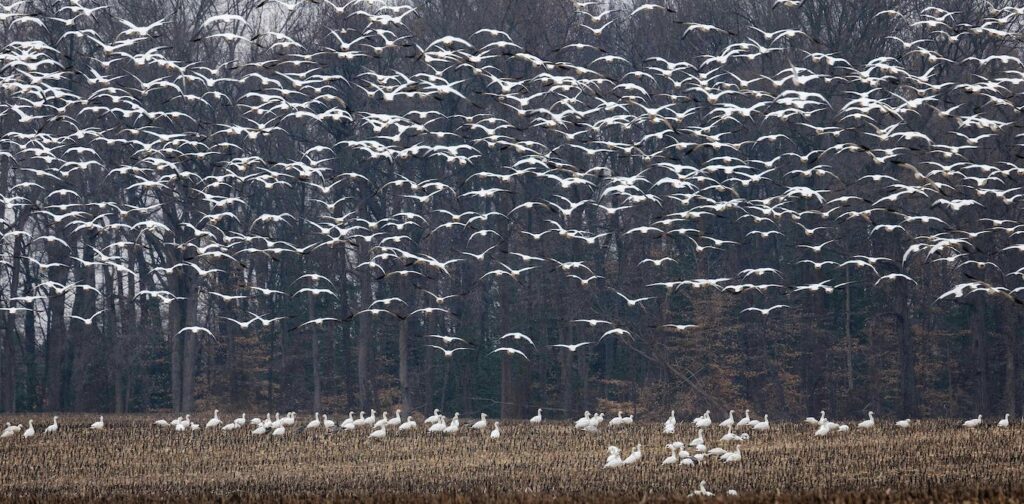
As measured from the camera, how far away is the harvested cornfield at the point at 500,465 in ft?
77.6

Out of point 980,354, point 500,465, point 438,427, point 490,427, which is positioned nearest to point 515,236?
point 980,354

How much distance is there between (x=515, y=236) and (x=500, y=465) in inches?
888

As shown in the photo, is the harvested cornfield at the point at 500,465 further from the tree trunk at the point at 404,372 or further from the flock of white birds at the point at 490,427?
the tree trunk at the point at 404,372

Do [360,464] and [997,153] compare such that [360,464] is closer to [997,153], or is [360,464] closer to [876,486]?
[876,486]

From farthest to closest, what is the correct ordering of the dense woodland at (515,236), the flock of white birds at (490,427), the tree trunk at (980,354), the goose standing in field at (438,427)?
1. the dense woodland at (515,236)
2. the tree trunk at (980,354)
3. the goose standing in field at (438,427)
4. the flock of white birds at (490,427)

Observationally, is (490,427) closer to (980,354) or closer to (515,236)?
(515,236)

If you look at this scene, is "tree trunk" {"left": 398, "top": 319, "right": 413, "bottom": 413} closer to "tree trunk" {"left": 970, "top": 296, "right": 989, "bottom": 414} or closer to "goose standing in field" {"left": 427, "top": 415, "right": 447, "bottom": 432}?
"goose standing in field" {"left": 427, "top": 415, "right": 447, "bottom": 432}

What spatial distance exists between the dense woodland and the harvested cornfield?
12802 millimetres

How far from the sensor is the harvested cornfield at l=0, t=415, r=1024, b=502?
23.7m

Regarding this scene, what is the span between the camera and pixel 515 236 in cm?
5119

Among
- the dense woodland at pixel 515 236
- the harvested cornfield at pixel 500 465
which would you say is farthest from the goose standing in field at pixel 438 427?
the dense woodland at pixel 515 236

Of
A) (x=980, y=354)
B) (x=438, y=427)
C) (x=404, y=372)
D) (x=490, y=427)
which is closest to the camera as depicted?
(x=438, y=427)

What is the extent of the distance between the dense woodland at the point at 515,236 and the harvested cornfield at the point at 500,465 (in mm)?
12802

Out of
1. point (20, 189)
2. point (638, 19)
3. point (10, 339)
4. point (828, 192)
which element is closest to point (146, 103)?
point (20, 189)
